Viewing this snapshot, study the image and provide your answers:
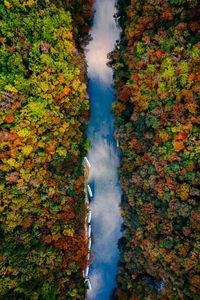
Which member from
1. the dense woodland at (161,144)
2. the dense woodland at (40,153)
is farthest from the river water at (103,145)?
the dense woodland at (40,153)

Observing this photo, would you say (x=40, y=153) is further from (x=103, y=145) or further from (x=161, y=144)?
(x=161, y=144)

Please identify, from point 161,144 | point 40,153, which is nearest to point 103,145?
point 161,144

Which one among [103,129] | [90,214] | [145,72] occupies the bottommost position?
[90,214]

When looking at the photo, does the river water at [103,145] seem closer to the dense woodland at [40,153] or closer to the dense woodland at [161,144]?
the dense woodland at [161,144]

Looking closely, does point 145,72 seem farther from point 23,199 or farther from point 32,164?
point 23,199

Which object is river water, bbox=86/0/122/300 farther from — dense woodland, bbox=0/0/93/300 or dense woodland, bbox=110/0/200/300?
dense woodland, bbox=0/0/93/300

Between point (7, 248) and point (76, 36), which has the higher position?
point (76, 36)

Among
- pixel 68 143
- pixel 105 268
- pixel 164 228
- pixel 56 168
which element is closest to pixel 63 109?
pixel 68 143
